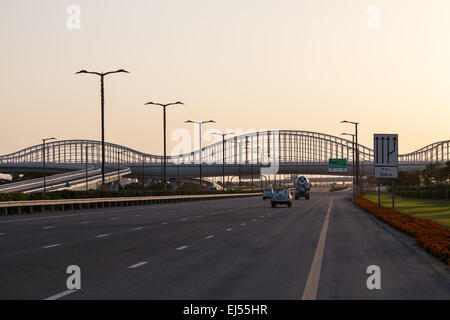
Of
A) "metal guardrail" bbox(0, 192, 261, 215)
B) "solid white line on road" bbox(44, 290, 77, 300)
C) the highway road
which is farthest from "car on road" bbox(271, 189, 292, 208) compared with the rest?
"solid white line on road" bbox(44, 290, 77, 300)

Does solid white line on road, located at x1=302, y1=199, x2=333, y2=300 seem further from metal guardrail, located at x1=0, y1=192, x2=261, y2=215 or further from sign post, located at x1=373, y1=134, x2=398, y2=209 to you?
metal guardrail, located at x1=0, y1=192, x2=261, y2=215

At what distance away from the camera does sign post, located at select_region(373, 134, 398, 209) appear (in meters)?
43.6

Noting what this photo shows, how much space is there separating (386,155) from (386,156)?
0.07m

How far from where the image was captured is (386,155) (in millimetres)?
44031

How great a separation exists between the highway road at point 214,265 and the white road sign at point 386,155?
17.9 m

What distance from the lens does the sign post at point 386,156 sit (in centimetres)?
4362

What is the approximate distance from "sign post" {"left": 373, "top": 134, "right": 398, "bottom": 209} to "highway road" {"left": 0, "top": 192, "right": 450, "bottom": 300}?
1787 centimetres

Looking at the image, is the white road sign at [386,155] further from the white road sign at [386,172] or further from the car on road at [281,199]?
the car on road at [281,199]

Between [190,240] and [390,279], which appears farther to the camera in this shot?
[190,240]

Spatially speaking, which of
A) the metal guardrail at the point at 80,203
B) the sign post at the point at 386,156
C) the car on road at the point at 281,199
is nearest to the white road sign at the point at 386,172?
the sign post at the point at 386,156
